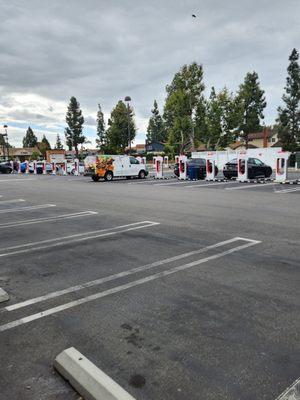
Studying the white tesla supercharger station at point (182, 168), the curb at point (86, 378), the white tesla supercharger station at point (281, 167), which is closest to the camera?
the curb at point (86, 378)

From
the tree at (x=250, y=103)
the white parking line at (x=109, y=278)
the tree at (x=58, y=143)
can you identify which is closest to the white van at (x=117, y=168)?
the white parking line at (x=109, y=278)

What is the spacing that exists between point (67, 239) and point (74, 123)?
279 feet

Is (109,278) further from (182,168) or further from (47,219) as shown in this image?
(182,168)

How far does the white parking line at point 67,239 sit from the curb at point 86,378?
382 cm

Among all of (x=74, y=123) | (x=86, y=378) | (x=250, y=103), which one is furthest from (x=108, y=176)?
(x=74, y=123)

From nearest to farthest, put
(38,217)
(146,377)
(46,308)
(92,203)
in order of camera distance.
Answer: (146,377) < (46,308) < (38,217) < (92,203)

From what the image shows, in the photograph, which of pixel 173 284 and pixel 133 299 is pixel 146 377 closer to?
pixel 133 299

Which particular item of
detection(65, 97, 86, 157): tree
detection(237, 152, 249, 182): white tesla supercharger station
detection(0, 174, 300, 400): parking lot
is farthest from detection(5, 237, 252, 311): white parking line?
detection(65, 97, 86, 157): tree

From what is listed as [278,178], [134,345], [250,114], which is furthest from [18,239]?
[250,114]

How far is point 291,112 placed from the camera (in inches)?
1957

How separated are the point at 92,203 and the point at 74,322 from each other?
9.29m

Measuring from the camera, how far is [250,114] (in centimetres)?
5100

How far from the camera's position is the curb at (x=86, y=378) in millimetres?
2410

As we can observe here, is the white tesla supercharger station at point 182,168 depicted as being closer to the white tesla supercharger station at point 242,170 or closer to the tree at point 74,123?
the white tesla supercharger station at point 242,170
